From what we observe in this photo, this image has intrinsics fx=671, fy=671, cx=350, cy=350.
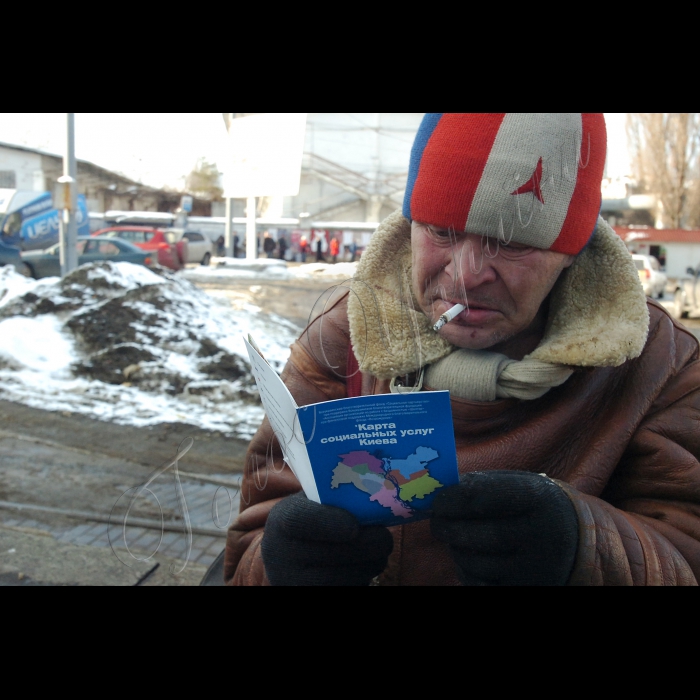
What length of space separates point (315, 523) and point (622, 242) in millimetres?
813

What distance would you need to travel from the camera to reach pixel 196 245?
64.4 feet

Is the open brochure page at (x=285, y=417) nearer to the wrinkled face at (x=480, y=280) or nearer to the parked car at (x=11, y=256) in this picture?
the wrinkled face at (x=480, y=280)

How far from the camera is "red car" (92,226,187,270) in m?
18.3

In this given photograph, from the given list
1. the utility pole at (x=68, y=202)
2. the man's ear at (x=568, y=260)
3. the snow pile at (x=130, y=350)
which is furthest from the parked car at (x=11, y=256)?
the man's ear at (x=568, y=260)

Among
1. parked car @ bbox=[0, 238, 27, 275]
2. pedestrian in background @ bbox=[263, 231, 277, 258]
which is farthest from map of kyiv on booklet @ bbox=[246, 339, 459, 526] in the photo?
parked car @ bbox=[0, 238, 27, 275]

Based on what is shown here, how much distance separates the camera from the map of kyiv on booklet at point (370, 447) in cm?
97

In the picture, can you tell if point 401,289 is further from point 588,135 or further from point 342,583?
point 342,583

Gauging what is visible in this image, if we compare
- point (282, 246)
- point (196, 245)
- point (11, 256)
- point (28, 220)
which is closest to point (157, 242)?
point (196, 245)

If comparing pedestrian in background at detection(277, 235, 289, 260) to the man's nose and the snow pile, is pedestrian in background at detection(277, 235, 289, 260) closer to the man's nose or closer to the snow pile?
the snow pile

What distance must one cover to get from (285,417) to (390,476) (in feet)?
0.61

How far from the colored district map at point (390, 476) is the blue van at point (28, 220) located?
14.3 metres

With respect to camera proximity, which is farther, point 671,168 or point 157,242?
point 671,168

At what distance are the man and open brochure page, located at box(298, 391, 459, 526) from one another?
42 millimetres

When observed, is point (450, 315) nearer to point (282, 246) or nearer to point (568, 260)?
point (568, 260)
